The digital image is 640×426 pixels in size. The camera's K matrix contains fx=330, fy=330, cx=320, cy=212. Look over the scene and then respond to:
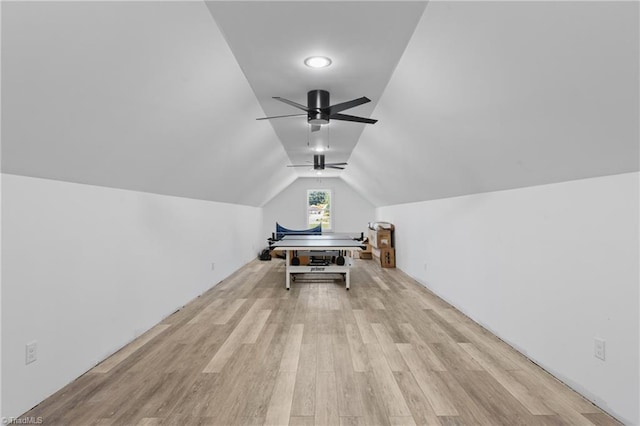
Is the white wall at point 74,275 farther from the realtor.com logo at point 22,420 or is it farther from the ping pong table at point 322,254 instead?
the ping pong table at point 322,254

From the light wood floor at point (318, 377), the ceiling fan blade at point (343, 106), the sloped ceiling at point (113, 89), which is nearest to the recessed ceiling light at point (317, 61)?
the ceiling fan blade at point (343, 106)

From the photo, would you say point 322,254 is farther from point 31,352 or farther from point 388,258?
point 31,352

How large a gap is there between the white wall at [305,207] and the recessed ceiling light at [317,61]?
24.9 feet

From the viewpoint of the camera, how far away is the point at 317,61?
8.94 feet

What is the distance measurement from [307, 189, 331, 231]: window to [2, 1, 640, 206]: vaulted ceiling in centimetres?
683

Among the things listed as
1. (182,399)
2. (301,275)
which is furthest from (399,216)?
(182,399)

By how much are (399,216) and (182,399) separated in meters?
5.65

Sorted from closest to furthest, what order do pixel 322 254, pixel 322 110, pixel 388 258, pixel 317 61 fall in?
pixel 317 61, pixel 322 110, pixel 322 254, pixel 388 258

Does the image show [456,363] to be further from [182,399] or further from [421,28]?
[421,28]

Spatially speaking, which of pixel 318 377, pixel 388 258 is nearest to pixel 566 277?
pixel 318 377

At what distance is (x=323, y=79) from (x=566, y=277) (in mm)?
2523

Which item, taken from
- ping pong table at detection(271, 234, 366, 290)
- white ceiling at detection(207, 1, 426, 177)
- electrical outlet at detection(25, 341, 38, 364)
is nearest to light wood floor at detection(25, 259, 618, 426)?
electrical outlet at detection(25, 341, 38, 364)

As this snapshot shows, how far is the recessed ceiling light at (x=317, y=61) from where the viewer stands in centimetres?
267

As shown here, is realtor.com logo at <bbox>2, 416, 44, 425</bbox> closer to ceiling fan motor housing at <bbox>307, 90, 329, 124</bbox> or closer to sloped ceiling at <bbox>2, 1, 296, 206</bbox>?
sloped ceiling at <bbox>2, 1, 296, 206</bbox>
